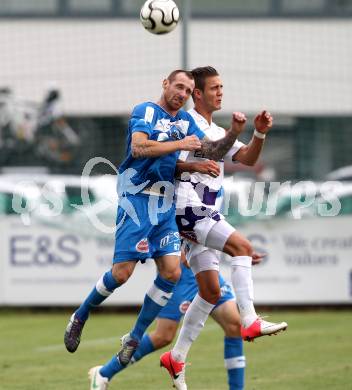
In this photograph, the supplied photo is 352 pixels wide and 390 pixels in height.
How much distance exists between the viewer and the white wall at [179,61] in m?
22.0

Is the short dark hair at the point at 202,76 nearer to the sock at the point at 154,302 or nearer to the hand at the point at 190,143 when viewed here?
the hand at the point at 190,143

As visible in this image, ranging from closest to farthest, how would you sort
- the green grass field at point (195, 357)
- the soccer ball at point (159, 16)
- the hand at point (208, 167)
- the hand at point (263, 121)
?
the hand at point (208, 167) → the hand at point (263, 121) → the soccer ball at point (159, 16) → the green grass field at point (195, 357)

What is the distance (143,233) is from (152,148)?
2.49 feet

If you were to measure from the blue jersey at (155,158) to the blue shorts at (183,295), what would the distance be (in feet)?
3.95

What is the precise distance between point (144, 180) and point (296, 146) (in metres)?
11.8

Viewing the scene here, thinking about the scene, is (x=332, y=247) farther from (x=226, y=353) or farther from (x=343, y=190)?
(x=226, y=353)

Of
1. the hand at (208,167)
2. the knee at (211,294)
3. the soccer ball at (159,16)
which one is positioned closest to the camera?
the hand at (208,167)

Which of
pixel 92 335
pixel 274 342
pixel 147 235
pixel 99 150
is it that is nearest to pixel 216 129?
pixel 147 235

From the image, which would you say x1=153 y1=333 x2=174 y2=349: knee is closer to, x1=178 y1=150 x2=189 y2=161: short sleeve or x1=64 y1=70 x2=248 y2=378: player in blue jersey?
x1=64 y1=70 x2=248 y2=378: player in blue jersey

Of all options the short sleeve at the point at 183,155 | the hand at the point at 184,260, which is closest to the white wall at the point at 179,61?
the hand at the point at 184,260

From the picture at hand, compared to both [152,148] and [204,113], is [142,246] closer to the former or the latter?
[152,148]

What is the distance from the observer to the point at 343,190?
17.5 metres

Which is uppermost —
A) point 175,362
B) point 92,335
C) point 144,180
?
point 144,180

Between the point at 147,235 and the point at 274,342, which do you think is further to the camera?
the point at 274,342
